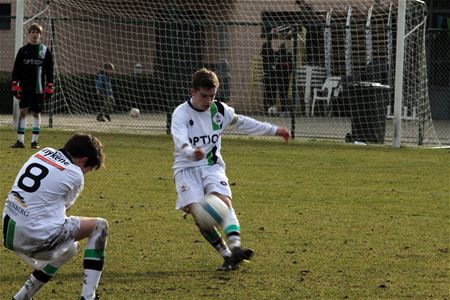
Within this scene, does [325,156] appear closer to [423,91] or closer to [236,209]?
[423,91]

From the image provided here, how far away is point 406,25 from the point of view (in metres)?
20.4

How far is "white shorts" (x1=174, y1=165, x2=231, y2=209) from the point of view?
835 cm

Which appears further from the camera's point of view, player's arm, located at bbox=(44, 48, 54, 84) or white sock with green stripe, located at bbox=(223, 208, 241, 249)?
player's arm, located at bbox=(44, 48, 54, 84)

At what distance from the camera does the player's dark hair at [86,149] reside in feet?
21.7

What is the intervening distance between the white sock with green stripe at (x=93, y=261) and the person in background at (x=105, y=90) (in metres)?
16.2

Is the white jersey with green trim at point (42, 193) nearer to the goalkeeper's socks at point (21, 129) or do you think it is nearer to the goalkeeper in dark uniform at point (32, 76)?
the goalkeeper's socks at point (21, 129)

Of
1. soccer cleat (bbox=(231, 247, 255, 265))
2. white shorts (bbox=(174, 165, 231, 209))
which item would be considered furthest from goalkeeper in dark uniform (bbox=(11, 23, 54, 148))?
soccer cleat (bbox=(231, 247, 255, 265))

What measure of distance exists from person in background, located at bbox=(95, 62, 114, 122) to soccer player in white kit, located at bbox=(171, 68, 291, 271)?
14.5 metres

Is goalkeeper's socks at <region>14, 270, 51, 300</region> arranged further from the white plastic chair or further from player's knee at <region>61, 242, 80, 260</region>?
the white plastic chair

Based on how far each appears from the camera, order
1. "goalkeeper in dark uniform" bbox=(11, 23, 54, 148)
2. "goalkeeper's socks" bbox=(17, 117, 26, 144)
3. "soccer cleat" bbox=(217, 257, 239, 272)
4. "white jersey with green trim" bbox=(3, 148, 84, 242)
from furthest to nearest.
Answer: "goalkeeper in dark uniform" bbox=(11, 23, 54, 148) < "goalkeeper's socks" bbox=(17, 117, 26, 144) < "soccer cleat" bbox=(217, 257, 239, 272) < "white jersey with green trim" bbox=(3, 148, 84, 242)

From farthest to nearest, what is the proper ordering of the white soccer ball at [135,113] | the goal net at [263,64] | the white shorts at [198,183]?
1. the white soccer ball at [135,113]
2. the goal net at [263,64]
3. the white shorts at [198,183]

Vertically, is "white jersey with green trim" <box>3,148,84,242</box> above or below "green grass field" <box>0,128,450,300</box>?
above

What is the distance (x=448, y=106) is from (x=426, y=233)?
65.7 feet

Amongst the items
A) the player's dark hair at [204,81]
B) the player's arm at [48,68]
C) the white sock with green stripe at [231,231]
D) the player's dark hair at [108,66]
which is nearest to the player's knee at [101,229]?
the white sock with green stripe at [231,231]
